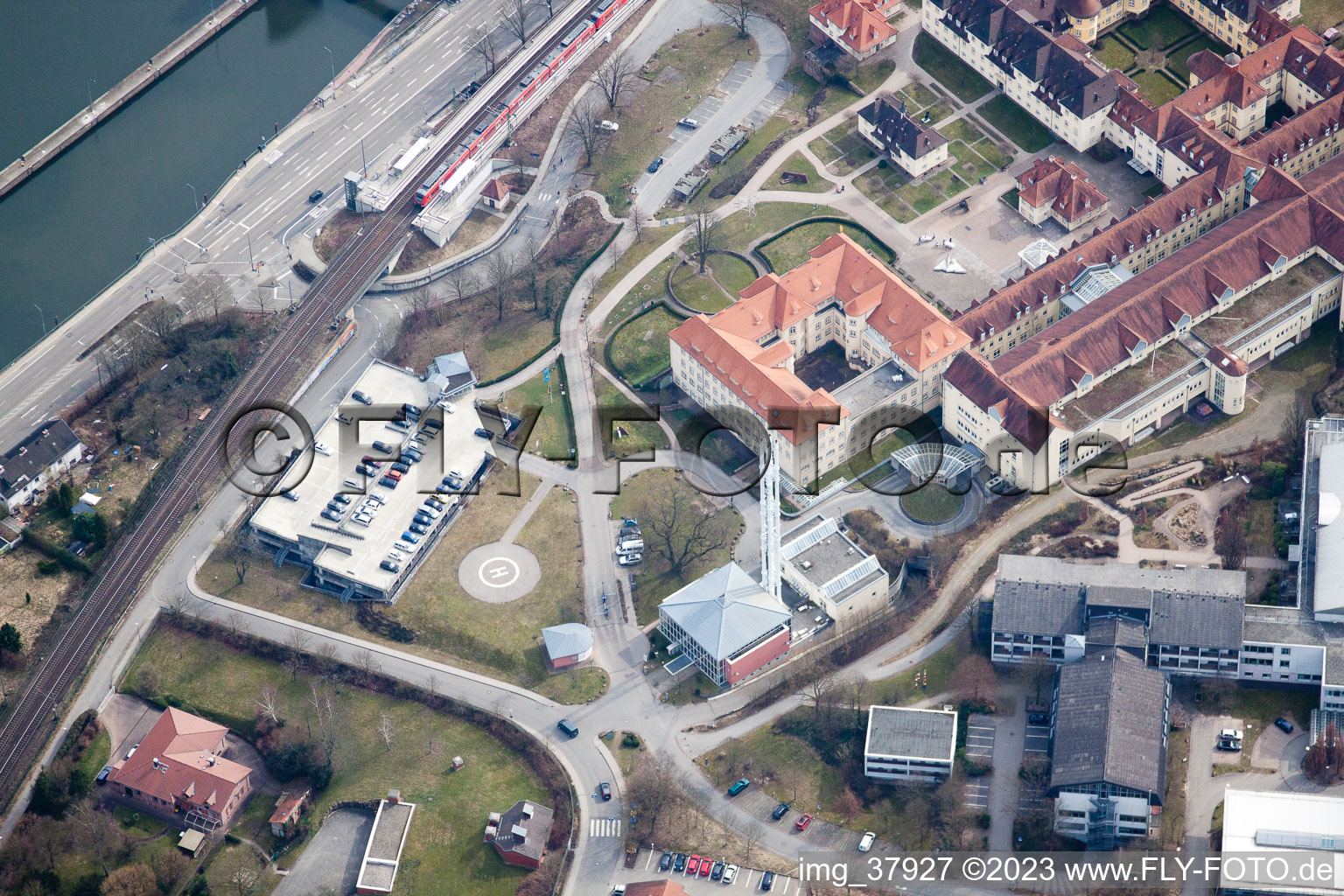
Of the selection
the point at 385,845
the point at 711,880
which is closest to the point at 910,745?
the point at 711,880

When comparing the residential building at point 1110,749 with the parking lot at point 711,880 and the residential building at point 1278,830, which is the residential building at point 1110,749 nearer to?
the residential building at point 1278,830

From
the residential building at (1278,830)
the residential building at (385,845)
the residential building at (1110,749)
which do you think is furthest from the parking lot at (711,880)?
the residential building at (1278,830)

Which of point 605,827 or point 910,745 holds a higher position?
point 910,745

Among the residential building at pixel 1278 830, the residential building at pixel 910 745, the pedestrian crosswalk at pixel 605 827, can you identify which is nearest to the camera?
the residential building at pixel 1278 830

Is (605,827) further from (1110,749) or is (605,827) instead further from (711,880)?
(1110,749)

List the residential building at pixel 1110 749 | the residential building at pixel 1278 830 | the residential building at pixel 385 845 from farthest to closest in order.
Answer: the residential building at pixel 385 845 < the residential building at pixel 1110 749 < the residential building at pixel 1278 830

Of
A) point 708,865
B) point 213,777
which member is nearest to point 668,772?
point 708,865

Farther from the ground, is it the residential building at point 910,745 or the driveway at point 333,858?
→ the residential building at point 910,745
